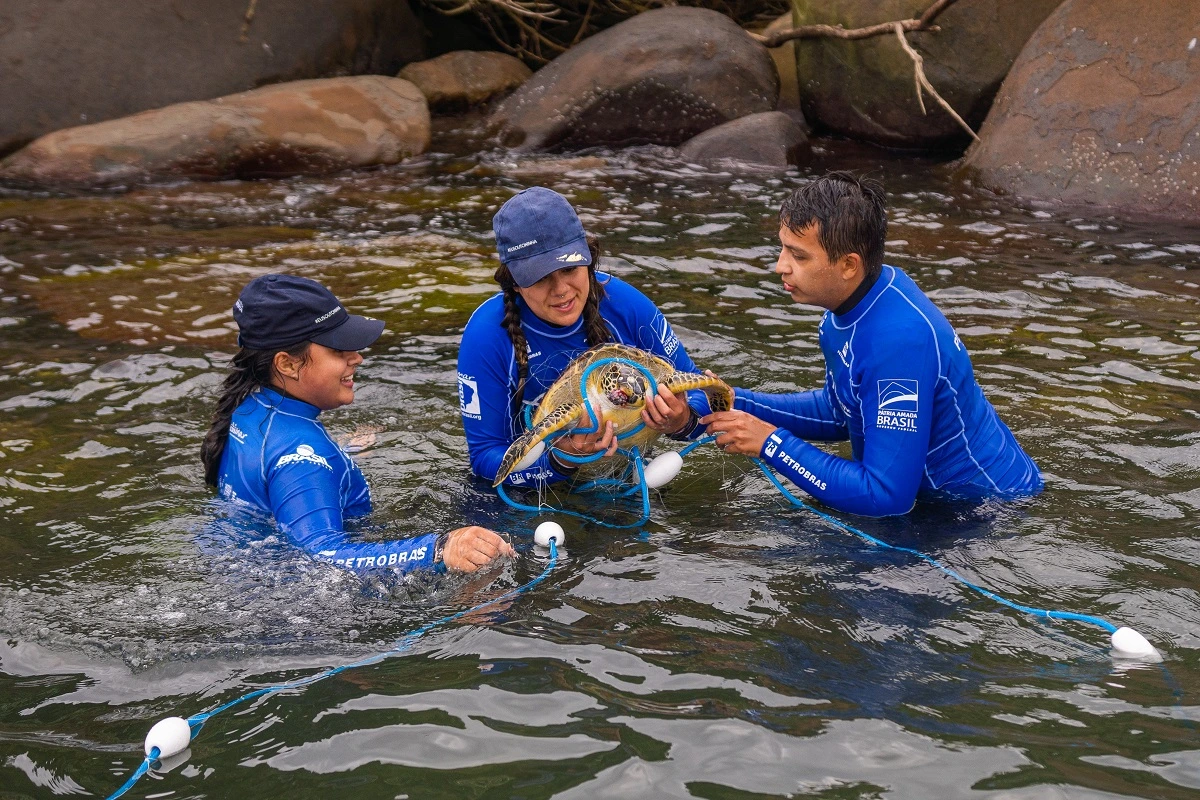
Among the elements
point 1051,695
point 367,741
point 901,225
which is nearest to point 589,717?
point 367,741

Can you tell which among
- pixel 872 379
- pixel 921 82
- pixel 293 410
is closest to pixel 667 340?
pixel 872 379

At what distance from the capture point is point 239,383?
474cm

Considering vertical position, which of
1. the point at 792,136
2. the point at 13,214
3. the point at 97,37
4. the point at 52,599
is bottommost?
the point at 52,599

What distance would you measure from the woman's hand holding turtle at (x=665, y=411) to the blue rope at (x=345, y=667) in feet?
2.08

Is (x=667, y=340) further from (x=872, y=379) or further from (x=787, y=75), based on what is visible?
(x=787, y=75)

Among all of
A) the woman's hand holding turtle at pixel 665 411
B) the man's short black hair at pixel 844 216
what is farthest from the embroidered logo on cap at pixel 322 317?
the man's short black hair at pixel 844 216

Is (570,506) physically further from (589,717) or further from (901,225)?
(901,225)

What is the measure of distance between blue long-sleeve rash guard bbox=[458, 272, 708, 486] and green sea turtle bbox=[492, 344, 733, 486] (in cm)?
31


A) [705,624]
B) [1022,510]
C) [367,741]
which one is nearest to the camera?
[367,741]

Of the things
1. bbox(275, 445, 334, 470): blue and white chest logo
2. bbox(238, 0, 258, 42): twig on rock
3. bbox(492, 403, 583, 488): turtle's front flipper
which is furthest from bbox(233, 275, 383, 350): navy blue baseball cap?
bbox(238, 0, 258, 42): twig on rock

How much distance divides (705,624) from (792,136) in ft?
31.3

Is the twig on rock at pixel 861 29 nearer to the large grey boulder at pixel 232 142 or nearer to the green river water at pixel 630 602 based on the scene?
the large grey boulder at pixel 232 142

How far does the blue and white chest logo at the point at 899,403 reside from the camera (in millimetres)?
4453

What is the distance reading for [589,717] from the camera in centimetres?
355
